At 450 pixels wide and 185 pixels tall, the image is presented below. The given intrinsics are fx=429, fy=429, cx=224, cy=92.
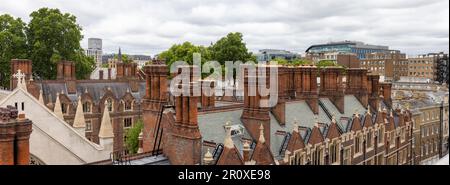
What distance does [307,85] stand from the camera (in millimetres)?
28141

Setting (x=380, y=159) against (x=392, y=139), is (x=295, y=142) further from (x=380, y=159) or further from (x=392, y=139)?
(x=392, y=139)

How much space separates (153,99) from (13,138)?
30.2 ft

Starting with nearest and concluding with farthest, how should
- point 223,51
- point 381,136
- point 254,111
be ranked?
point 254,111, point 381,136, point 223,51

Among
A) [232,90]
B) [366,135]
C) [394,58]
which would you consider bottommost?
[366,135]

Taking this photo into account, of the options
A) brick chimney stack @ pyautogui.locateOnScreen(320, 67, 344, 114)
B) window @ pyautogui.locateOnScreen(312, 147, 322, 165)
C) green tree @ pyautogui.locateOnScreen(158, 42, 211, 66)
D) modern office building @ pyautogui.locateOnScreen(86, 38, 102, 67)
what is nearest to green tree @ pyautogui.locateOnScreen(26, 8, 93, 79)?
modern office building @ pyautogui.locateOnScreen(86, 38, 102, 67)

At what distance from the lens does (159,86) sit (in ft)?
66.9

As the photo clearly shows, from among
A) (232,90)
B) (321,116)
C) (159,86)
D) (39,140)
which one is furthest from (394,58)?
(39,140)

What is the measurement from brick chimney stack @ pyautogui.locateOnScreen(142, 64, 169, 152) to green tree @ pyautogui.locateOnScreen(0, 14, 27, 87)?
34.8 m

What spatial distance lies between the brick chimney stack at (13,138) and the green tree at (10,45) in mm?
41142

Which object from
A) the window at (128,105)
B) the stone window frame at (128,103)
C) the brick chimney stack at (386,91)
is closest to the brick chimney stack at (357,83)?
the brick chimney stack at (386,91)

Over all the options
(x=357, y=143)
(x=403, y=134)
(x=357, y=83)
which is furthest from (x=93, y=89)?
(x=403, y=134)

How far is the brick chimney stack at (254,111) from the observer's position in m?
20.8
